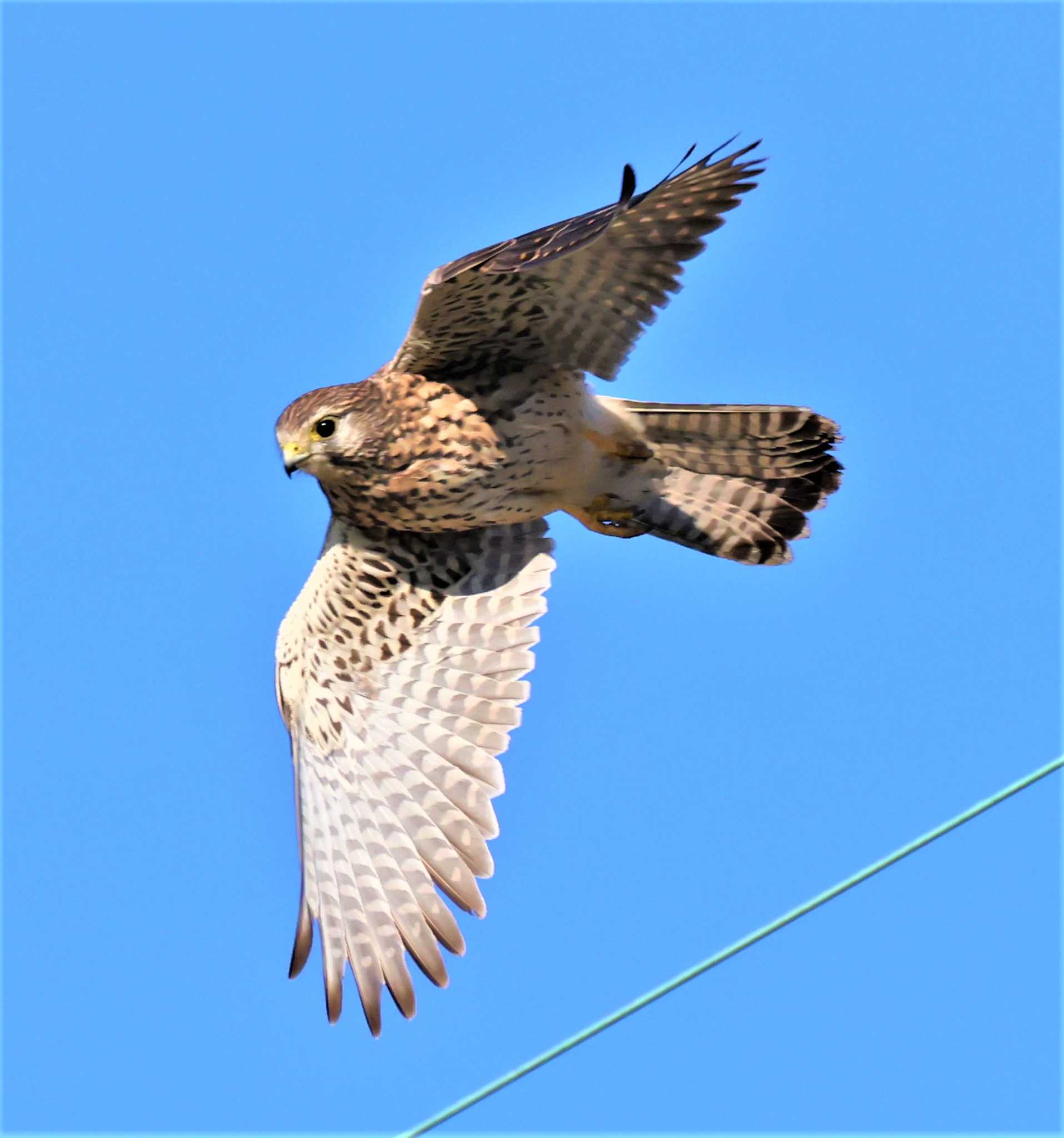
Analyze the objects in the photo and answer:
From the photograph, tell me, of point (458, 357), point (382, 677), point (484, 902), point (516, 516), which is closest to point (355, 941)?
point (484, 902)

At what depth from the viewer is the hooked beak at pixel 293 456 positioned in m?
6.66

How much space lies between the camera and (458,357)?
680 centimetres

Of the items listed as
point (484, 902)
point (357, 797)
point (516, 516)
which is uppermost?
point (516, 516)

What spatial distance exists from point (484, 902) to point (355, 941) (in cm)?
50

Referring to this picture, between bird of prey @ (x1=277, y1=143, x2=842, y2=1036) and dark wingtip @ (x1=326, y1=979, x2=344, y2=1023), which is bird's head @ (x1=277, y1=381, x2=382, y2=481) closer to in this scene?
bird of prey @ (x1=277, y1=143, x2=842, y2=1036)

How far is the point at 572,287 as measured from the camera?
656cm

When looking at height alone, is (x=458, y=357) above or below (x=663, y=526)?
above

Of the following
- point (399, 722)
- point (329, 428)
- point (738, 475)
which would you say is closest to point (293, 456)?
point (329, 428)

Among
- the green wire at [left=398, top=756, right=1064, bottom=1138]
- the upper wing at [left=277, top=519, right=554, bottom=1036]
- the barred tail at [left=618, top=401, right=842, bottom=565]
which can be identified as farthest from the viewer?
the barred tail at [left=618, top=401, right=842, bottom=565]

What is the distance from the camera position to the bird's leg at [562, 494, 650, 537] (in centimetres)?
735

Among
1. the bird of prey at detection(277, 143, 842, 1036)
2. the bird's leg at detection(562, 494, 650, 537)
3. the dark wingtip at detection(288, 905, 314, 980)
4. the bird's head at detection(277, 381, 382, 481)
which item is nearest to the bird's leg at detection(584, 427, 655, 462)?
the bird of prey at detection(277, 143, 842, 1036)

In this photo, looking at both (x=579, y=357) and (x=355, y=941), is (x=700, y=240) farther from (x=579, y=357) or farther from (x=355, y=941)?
(x=355, y=941)

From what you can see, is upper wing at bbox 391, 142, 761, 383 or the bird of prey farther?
the bird of prey

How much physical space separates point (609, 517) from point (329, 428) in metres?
1.30
